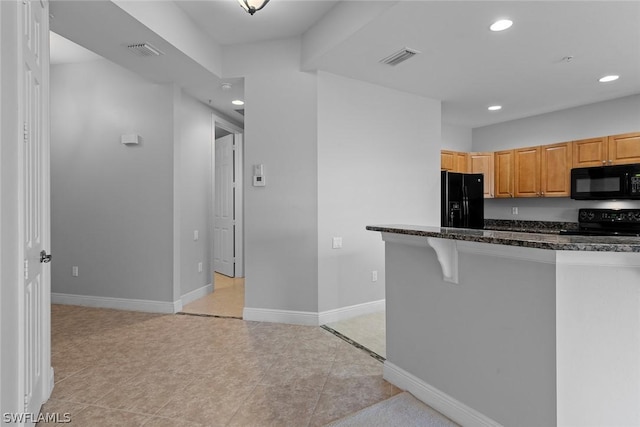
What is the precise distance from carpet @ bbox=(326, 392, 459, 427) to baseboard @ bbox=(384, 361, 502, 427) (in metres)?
0.04

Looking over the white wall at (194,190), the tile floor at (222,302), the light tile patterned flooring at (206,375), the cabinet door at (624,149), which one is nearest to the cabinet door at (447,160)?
the cabinet door at (624,149)

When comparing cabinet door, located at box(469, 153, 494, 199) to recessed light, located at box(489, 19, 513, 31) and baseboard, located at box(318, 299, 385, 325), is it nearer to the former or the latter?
baseboard, located at box(318, 299, 385, 325)

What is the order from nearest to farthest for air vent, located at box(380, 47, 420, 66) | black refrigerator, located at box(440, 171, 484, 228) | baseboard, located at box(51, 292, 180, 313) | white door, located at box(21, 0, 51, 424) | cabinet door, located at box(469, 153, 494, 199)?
1. white door, located at box(21, 0, 51, 424)
2. air vent, located at box(380, 47, 420, 66)
3. baseboard, located at box(51, 292, 180, 313)
4. black refrigerator, located at box(440, 171, 484, 228)
5. cabinet door, located at box(469, 153, 494, 199)

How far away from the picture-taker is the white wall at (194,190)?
4188 mm

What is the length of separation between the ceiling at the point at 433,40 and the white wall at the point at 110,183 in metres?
0.66

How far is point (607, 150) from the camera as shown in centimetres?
436

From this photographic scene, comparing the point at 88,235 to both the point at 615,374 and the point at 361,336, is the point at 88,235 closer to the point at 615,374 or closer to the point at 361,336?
the point at 361,336

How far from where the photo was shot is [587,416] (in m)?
1.39

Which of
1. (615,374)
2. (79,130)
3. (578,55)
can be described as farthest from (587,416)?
(79,130)

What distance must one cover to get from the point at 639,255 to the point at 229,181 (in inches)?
213

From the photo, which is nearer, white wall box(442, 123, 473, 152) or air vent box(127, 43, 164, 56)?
air vent box(127, 43, 164, 56)

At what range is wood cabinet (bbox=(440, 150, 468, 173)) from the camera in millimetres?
5391

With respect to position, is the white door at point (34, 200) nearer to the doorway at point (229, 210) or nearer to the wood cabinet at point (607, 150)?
the doorway at point (229, 210)

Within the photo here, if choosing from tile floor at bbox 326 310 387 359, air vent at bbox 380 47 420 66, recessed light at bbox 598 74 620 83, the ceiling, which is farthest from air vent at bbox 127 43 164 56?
recessed light at bbox 598 74 620 83
